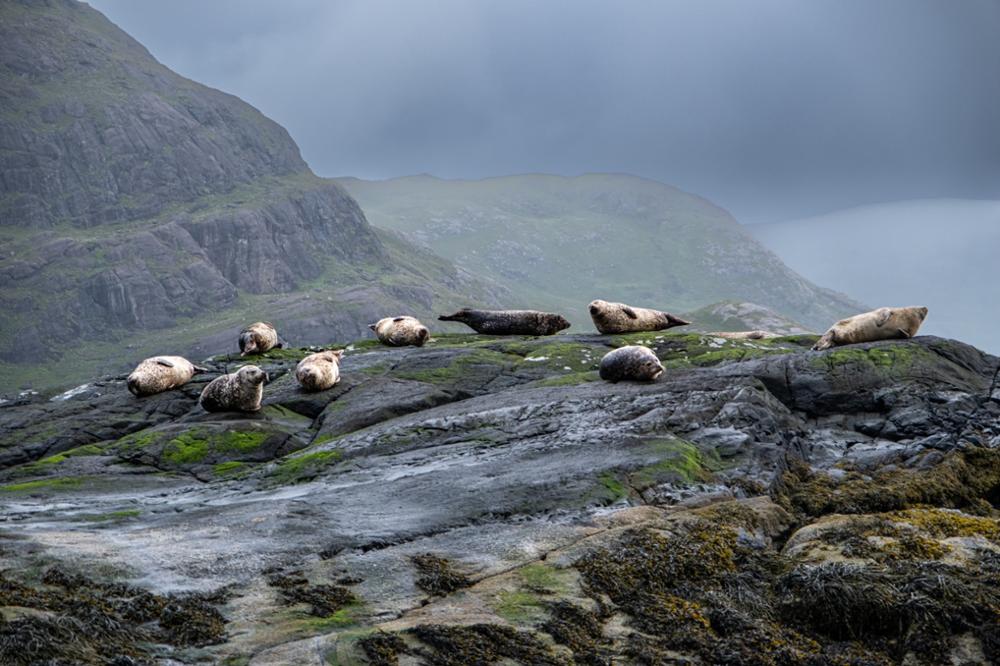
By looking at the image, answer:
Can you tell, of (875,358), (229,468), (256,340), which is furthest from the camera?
(256,340)

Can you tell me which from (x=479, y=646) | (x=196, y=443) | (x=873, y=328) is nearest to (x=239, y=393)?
(x=196, y=443)

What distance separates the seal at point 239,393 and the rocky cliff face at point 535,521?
23.5 inches

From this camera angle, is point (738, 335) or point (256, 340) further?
point (256, 340)

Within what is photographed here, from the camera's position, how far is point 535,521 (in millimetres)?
11648

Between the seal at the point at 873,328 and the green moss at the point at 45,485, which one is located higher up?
the seal at the point at 873,328

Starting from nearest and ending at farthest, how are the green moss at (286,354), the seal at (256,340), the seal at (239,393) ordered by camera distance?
the seal at (239,393)
the green moss at (286,354)
the seal at (256,340)

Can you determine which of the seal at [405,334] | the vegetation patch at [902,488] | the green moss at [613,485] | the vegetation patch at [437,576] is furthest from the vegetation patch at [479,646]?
the seal at [405,334]

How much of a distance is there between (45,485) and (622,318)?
19.3 metres

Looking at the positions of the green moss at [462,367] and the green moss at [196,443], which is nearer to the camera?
the green moss at [196,443]

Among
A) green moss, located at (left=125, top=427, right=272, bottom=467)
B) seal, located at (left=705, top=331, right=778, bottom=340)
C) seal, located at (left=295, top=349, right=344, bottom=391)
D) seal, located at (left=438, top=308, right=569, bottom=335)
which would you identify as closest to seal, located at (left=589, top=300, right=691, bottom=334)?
seal, located at (left=705, top=331, right=778, bottom=340)

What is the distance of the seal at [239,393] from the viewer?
70.6 feet

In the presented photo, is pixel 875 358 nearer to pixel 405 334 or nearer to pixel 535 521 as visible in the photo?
pixel 535 521

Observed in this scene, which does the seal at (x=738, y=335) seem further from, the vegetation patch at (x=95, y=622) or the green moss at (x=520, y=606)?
the vegetation patch at (x=95, y=622)

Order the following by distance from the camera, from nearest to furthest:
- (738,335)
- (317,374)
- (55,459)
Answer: (55,459)
(317,374)
(738,335)
